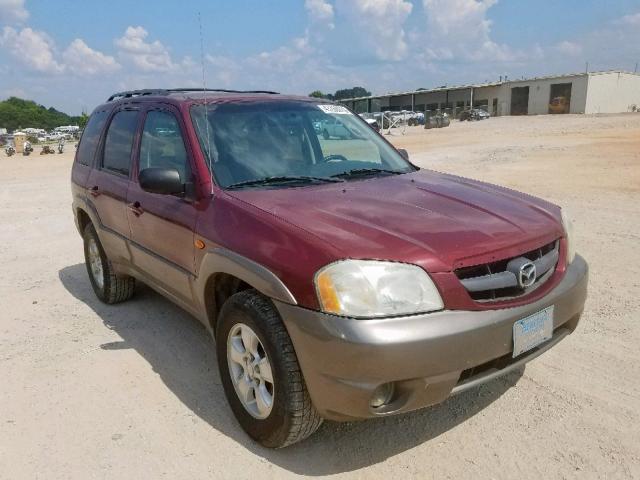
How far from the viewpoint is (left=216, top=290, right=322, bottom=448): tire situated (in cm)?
245

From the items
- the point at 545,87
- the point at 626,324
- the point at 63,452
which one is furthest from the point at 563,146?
the point at 545,87

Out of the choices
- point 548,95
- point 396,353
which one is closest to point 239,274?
point 396,353

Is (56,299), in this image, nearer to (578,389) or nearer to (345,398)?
(345,398)

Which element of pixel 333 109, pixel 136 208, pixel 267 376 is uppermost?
pixel 333 109

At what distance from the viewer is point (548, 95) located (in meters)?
58.2

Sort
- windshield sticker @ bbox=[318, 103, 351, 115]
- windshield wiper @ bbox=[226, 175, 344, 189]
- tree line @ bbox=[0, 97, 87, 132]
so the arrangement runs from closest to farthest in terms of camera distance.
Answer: windshield wiper @ bbox=[226, 175, 344, 189] < windshield sticker @ bbox=[318, 103, 351, 115] < tree line @ bbox=[0, 97, 87, 132]

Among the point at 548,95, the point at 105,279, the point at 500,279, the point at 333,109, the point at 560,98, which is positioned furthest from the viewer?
the point at 548,95

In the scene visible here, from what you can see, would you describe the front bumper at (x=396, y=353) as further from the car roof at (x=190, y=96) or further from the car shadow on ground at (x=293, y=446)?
the car roof at (x=190, y=96)

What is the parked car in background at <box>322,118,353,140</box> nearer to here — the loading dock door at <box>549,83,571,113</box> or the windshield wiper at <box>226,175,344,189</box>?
the windshield wiper at <box>226,175,344,189</box>

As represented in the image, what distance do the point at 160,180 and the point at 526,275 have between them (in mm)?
2011

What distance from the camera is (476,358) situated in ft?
7.68

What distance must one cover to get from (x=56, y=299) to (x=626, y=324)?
193 inches

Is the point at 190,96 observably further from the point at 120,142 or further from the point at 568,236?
the point at 568,236

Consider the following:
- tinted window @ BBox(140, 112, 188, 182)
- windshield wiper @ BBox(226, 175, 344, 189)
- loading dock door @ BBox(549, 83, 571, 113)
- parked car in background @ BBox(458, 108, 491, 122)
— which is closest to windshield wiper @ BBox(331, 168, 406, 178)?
windshield wiper @ BBox(226, 175, 344, 189)
